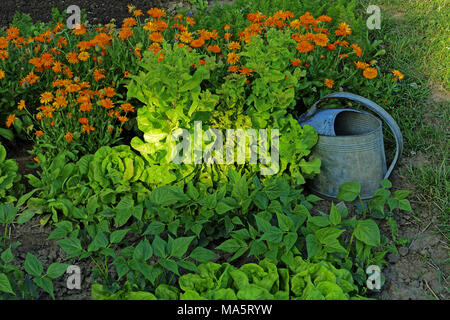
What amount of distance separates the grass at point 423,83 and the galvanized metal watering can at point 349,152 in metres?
0.29

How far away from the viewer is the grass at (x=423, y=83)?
9.11ft

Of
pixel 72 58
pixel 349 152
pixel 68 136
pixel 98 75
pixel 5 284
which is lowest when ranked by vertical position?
pixel 5 284

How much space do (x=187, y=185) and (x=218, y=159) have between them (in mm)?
225

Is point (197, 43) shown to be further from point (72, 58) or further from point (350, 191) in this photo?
point (350, 191)

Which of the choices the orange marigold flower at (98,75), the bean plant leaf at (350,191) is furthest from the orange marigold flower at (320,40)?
the orange marigold flower at (98,75)

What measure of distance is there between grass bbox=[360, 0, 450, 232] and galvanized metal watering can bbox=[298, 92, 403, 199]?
0.29 m

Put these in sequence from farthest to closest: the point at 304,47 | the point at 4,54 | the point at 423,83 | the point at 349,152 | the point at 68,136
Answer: the point at 423,83
the point at 304,47
the point at 4,54
the point at 349,152
the point at 68,136

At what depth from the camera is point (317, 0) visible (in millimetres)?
4016

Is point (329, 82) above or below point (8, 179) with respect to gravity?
above

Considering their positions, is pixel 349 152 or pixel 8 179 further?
pixel 349 152

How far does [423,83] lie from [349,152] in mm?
1359

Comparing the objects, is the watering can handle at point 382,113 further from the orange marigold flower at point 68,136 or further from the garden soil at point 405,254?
the orange marigold flower at point 68,136

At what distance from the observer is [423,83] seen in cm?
359

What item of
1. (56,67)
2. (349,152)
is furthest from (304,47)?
(56,67)
